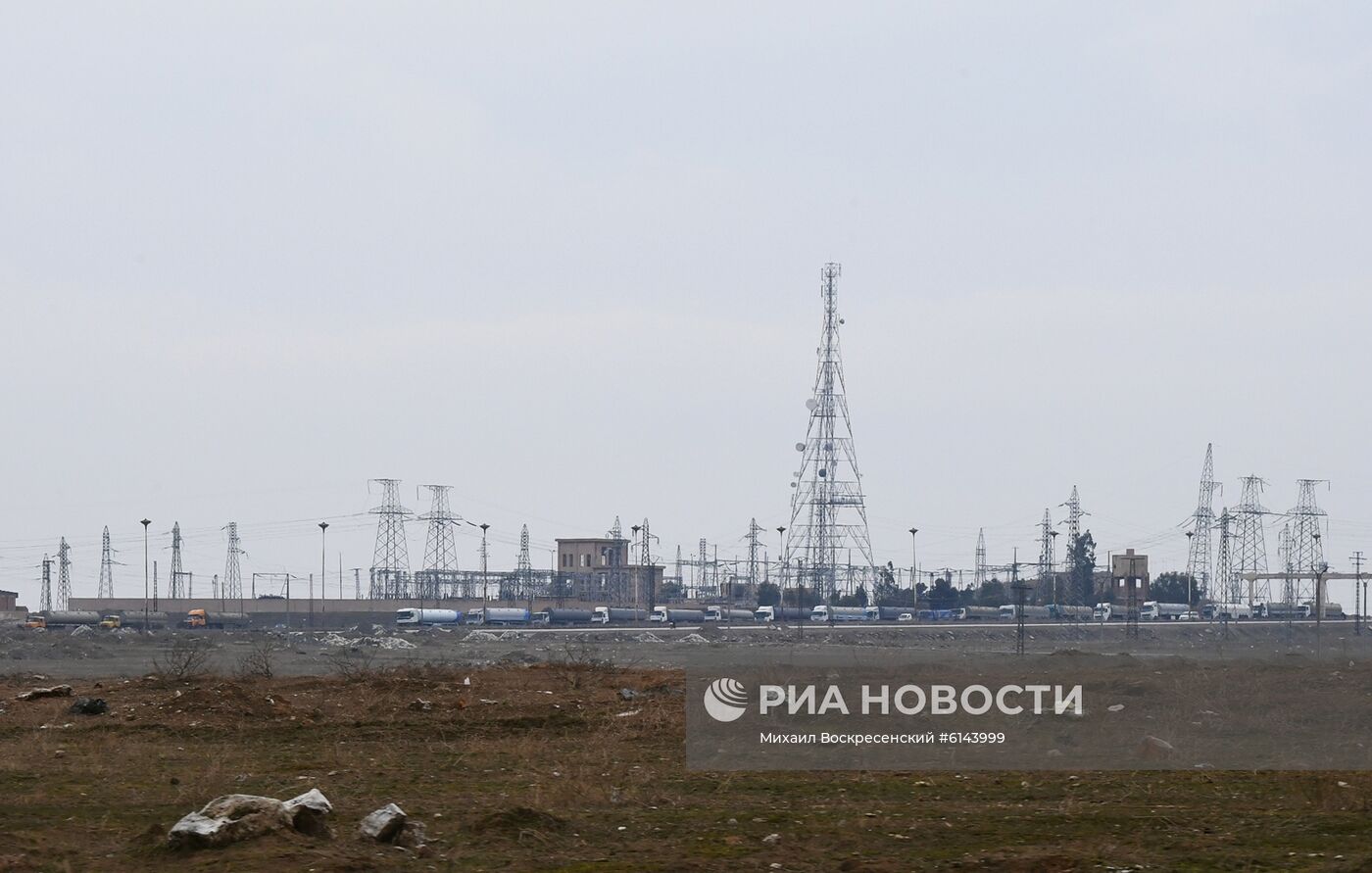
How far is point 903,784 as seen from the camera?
16.6 metres

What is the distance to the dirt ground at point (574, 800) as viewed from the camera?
11.7 metres

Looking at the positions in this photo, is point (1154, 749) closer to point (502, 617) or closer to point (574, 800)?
point (574, 800)

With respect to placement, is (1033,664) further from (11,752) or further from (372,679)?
(11,752)

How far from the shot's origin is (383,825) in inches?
479

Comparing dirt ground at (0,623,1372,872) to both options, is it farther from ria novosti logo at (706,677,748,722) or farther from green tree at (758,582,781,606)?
green tree at (758,582,781,606)

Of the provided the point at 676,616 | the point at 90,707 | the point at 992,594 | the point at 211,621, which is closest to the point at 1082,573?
the point at 992,594

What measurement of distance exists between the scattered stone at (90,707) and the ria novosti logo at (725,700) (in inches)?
435

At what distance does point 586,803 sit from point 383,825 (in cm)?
319

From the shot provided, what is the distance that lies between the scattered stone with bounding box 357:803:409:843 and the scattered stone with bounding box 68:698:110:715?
602 inches

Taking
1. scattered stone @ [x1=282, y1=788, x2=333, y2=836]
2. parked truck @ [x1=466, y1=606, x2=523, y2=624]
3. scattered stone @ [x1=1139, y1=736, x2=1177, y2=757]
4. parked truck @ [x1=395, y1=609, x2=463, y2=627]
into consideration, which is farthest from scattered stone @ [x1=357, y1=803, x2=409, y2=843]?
parked truck @ [x1=466, y1=606, x2=523, y2=624]

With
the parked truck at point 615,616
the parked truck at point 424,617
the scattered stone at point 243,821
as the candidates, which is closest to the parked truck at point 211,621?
the parked truck at point 424,617

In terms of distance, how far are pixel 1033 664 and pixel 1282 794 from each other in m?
28.1

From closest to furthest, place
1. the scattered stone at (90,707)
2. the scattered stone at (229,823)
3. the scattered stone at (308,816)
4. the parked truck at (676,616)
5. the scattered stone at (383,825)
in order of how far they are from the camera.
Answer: the scattered stone at (229,823)
the scattered stone at (308,816)
the scattered stone at (383,825)
the scattered stone at (90,707)
the parked truck at (676,616)

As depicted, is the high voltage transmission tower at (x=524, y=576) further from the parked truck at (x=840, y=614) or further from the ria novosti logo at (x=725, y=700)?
the ria novosti logo at (x=725, y=700)
